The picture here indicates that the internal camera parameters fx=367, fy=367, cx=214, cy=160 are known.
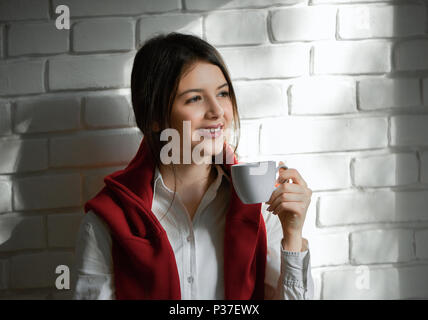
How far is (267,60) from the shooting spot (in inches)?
43.6

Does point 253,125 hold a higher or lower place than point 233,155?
higher

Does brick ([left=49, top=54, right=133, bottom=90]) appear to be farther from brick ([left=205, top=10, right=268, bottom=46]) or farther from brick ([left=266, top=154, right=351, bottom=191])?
brick ([left=266, top=154, right=351, bottom=191])

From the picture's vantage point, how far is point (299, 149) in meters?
1.15

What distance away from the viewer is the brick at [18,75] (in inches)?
41.7

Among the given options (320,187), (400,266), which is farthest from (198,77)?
(400,266)

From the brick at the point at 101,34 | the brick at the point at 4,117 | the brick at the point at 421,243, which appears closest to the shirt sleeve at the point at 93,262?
the brick at the point at 4,117

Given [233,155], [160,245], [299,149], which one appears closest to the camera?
[160,245]

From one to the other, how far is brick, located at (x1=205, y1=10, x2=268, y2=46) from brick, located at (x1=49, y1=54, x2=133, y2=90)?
26cm

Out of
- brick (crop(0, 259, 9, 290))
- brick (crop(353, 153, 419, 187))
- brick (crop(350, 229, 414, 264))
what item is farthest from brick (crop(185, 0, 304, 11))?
brick (crop(0, 259, 9, 290))

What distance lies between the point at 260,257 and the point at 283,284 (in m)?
0.10

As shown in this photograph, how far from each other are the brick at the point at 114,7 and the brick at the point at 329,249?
840mm
